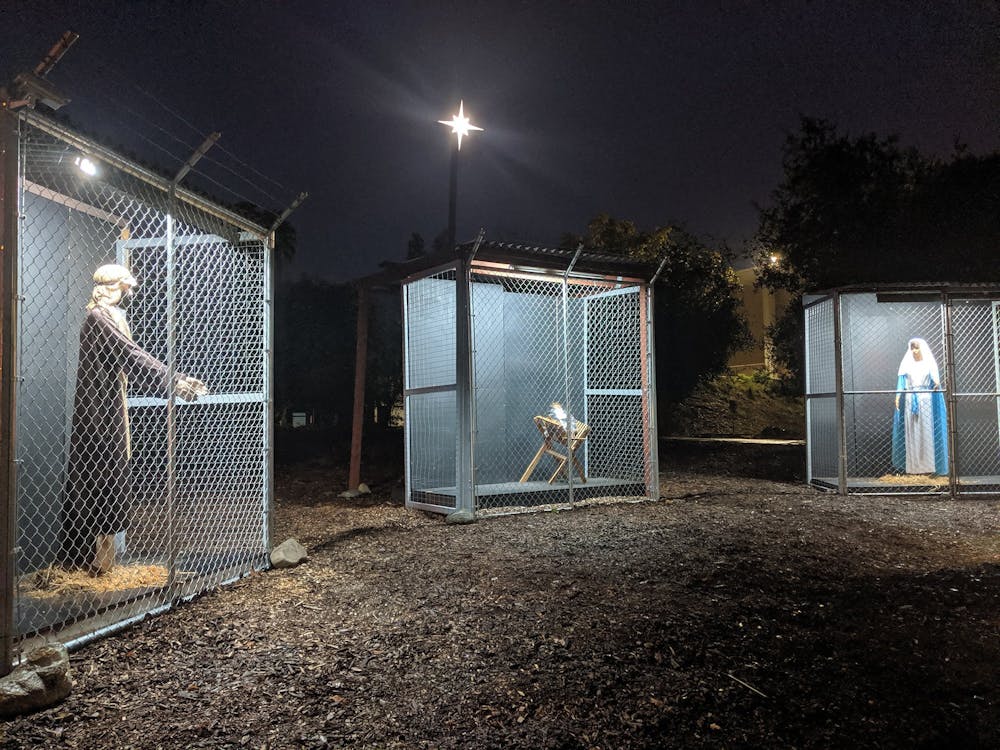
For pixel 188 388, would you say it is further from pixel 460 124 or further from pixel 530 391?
pixel 460 124

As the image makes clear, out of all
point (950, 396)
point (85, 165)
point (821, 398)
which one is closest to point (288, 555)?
point (85, 165)

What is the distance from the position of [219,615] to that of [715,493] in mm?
6956

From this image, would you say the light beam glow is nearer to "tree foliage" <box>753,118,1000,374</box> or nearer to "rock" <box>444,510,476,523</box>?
"rock" <box>444,510,476,523</box>

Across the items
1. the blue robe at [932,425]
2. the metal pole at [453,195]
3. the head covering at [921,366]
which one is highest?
the metal pole at [453,195]

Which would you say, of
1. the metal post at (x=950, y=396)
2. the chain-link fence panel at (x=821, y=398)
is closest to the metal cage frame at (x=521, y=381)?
the chain-link fence panel at (x=821, y=398)

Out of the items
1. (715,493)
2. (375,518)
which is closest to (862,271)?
(715,493)

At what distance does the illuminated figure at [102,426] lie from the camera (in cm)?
425

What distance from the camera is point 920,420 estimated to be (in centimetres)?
963

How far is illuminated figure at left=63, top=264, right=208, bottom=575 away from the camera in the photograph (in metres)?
4.25

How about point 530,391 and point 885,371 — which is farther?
point 885,371

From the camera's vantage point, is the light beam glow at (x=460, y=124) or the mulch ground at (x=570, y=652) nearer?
the mulch ground at (x=570, y=652)

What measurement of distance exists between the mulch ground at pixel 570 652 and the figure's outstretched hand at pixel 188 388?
4.34ft

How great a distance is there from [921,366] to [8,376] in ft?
35.5

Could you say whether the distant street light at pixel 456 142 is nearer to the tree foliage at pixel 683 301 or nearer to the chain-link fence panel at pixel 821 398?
the chain-link fence panel at pixel 821 398
